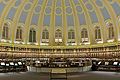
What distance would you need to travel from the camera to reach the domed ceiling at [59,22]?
31312 millimetres

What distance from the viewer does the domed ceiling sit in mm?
31312

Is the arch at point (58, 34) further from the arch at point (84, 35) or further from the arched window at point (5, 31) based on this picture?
the arched window at point (5, 31)

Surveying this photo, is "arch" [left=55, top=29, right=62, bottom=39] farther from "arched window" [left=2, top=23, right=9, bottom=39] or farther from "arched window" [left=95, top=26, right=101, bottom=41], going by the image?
"arched window" [left=2, top=23, right=9, bottom=39]

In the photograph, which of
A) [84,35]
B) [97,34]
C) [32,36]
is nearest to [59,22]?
[84,35]

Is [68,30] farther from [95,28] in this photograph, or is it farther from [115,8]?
[115,8]

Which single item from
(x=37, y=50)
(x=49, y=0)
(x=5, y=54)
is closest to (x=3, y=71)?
(x=5, y=54)

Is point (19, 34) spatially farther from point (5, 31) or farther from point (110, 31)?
point (110, 31)

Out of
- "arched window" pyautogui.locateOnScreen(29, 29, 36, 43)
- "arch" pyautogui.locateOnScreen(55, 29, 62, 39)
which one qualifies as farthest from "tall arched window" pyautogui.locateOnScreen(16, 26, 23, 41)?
"arch" pyautogui.locateOnScreen(55, 29, 62, 39)

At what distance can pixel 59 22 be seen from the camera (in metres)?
34.5

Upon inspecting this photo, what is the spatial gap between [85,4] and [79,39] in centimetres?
555

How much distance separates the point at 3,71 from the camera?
79.4ft

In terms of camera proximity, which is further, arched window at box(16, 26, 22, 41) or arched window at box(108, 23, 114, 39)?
arched window at box(16, 26, 22, 41)

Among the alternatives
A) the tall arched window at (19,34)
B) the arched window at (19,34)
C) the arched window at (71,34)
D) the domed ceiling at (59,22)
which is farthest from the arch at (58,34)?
the arched window at (19,34)

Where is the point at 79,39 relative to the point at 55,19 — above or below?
below
